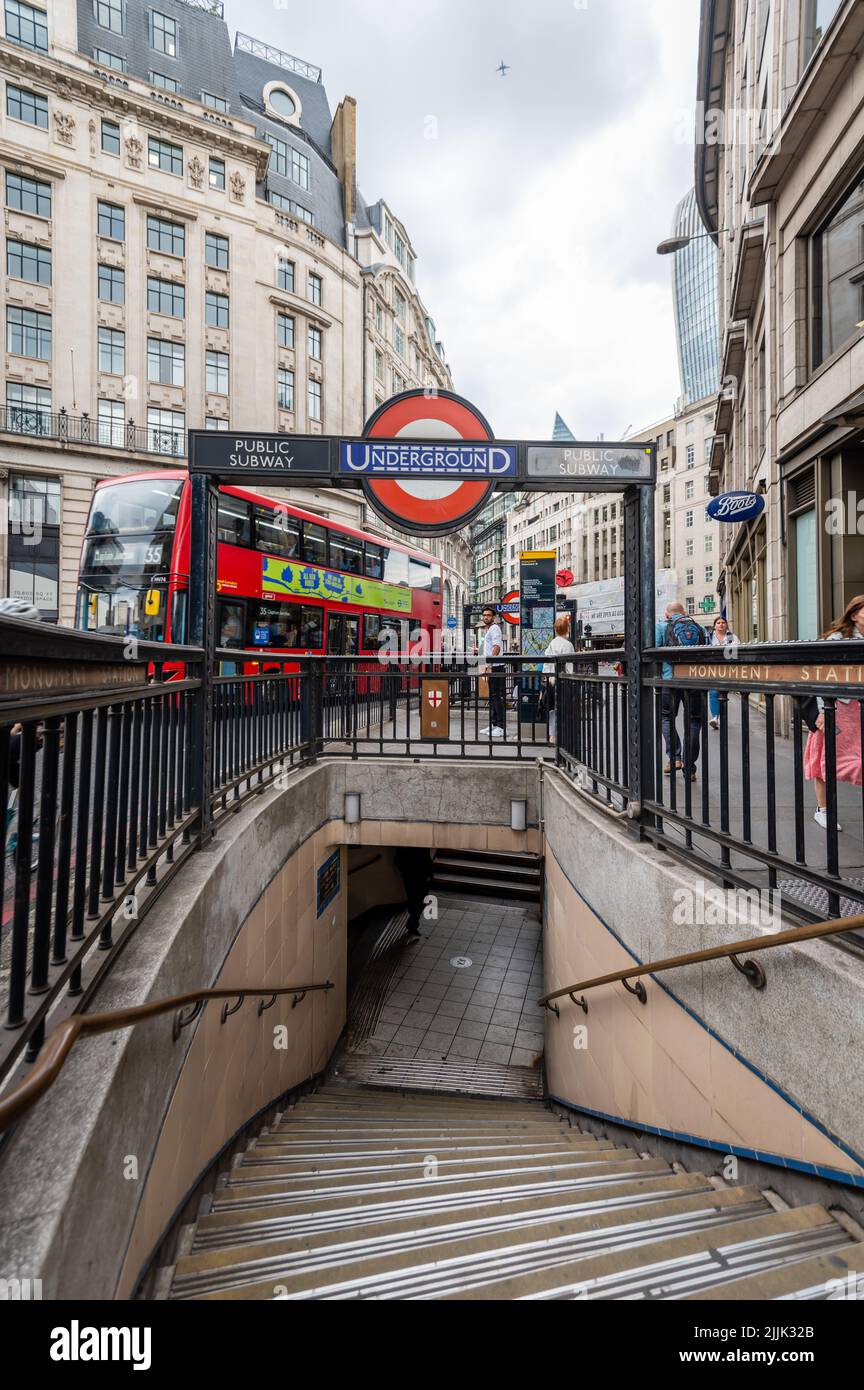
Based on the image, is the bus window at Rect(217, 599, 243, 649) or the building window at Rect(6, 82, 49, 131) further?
the building window at Rect(6, 82, 49, 131)

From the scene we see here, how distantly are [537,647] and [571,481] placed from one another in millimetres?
8269

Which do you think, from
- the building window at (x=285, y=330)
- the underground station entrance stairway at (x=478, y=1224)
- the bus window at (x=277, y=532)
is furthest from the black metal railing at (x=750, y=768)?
the building window at (x=285, y=330)

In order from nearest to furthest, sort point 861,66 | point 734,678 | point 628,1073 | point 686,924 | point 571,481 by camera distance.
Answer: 1. point 734,678
2. point 686,924
3. point 628,1073
4. point 571,481
5. point 861,66

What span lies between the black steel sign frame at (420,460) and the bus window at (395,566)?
1265 cm

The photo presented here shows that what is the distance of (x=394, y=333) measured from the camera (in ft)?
137

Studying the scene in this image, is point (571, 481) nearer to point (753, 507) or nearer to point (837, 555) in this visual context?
point (837, 555)

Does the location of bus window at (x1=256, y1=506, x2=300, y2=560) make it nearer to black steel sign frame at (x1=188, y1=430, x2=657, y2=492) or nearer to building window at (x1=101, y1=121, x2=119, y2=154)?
black steel sign frame at (x1=188, y1=430, x2=657, y2=492)

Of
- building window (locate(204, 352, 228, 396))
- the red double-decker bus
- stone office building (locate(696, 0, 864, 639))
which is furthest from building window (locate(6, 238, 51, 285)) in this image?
stone office building (locate(696, 0, 864, 639))

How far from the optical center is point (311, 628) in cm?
1312

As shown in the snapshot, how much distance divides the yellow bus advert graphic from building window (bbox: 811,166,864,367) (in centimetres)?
960

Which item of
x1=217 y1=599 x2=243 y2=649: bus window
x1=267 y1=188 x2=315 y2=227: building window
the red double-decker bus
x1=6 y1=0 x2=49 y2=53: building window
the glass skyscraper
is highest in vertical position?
the glass skyscraper

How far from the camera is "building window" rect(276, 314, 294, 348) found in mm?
30848

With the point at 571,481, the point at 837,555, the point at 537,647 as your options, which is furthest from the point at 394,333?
the point at 571,481

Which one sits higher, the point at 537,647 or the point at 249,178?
the point at 249,178
